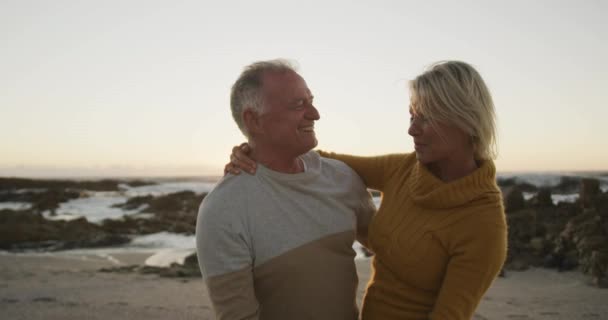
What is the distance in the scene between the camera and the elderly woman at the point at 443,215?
Answer: 248 centimetres

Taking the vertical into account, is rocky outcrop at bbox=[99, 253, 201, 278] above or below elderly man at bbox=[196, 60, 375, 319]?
below

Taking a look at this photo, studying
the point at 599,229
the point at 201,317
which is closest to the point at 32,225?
the point at 201,317

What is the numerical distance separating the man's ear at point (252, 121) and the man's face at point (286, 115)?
0.02m

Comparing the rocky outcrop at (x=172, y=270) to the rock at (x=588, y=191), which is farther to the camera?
the rock at (x=588, y=191)

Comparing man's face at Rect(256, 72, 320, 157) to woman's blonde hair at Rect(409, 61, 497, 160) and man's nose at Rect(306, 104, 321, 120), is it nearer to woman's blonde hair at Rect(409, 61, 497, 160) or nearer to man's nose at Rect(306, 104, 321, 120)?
man's nose at Rect(306, 104, 321, 120)

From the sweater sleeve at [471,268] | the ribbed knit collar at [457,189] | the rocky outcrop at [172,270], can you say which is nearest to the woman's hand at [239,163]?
the ribbed knit collar at [457,189]

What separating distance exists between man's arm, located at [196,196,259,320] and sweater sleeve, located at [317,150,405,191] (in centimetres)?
106

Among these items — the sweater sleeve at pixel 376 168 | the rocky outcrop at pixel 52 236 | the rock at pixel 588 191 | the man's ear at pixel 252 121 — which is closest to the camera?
the man's ear at pixel 252 121

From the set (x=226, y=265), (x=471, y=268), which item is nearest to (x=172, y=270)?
(x=226, y=265)

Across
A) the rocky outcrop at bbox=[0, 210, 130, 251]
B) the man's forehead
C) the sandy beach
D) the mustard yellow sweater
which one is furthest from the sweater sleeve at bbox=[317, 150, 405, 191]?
the rocky outcrop at bbox=[0, 210, 130, 251]

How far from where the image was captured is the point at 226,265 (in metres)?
2.54

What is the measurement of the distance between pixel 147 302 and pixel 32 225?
25.9ft

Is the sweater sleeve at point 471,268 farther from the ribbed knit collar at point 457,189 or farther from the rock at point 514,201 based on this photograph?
the rock at point 514,201

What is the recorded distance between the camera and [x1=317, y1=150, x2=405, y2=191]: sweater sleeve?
3301 mm
